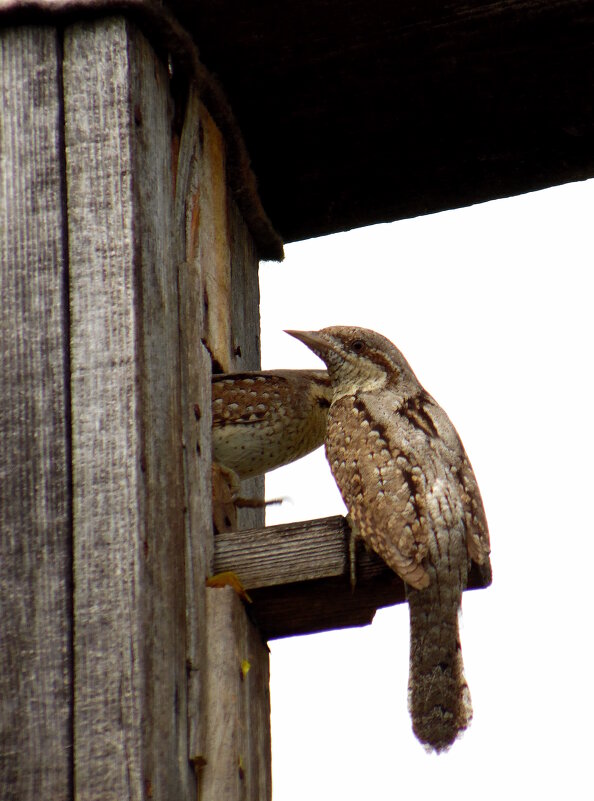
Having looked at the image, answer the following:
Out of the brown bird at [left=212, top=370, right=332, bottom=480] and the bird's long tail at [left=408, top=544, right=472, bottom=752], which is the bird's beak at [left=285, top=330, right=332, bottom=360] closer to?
the brown bird at [left=212, top=370, right=332, bottom=480]

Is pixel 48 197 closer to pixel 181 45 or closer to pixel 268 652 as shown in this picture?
pixel 181 45

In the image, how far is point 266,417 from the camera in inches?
161

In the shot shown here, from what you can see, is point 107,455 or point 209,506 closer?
point 107,455

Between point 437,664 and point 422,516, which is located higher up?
point 422,516

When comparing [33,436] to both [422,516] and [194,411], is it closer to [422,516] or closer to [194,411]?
[194,411]

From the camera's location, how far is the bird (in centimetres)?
325

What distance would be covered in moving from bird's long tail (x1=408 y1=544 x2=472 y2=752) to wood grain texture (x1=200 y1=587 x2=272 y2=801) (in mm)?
342

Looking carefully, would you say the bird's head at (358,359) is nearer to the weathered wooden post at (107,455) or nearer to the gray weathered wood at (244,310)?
the gray weathered wood at (244,310)

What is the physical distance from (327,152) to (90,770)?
183 centimetres

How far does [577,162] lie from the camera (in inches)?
161

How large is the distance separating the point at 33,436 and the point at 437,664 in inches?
37.0

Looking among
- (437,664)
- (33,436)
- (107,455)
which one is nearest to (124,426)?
(107,455)

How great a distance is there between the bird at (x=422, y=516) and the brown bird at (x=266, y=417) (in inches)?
11.3

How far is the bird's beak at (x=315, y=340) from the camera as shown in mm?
4121
